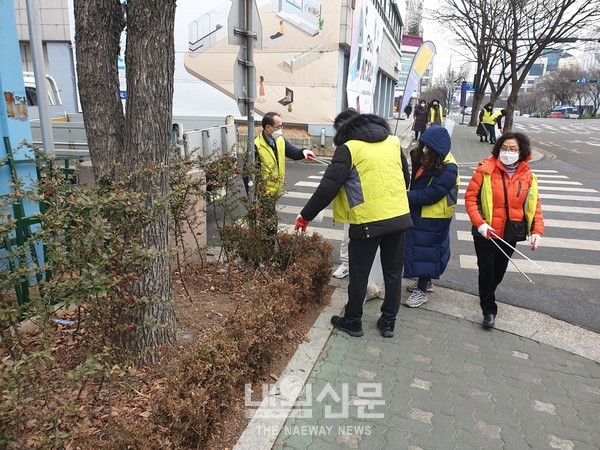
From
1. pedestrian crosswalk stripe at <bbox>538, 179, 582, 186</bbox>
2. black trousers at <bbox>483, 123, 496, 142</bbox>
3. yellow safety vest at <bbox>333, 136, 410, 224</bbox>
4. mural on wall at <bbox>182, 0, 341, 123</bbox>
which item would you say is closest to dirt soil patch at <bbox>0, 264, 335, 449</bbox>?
yellow safety vest at <bbox>333, 136, 410, 224</bbox>

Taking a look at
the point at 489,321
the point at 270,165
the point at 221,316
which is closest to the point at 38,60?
the point at 270,165

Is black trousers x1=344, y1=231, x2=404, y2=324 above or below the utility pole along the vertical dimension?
below

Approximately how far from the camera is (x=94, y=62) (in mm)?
2766

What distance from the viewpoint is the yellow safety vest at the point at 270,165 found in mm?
4473

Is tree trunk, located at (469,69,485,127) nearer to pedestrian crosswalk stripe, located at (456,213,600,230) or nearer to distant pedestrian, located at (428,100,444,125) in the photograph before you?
distant pedestrian, located at (428,100,444,125)

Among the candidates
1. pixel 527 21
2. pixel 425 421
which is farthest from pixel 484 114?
pixel 425 421

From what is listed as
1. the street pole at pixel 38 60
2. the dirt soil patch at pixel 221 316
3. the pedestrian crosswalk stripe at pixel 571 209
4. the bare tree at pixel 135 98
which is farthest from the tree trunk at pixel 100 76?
the pedestrian crosswalk stripe at pixel 571 209

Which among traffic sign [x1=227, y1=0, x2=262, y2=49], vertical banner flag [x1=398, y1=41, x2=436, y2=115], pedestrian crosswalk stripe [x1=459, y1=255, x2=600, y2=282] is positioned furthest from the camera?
vertical banner flag [x1=398, y1=41, x2=436, y2=115]

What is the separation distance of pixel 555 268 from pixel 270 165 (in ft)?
12.6

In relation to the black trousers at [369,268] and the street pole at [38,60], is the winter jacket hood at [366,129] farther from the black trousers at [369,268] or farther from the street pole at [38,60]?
the street pole at [38,60]

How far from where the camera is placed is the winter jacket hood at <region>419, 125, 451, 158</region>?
378 centimetres

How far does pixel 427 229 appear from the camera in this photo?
13.5 feet

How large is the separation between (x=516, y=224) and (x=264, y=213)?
224 centimetres

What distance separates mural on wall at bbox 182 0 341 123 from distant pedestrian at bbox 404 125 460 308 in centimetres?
1142
